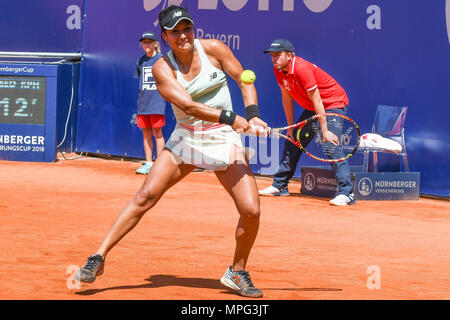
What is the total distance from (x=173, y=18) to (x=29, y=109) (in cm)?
833

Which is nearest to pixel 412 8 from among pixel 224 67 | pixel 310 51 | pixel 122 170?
pixel 310 51

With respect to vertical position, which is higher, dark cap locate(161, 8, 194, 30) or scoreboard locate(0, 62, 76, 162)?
dark cap locate(161, 8, 194, 30)

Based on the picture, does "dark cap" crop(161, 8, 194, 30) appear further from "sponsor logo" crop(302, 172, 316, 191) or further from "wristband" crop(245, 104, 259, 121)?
"sponsor logo" crop(302, 172, 316, 191)

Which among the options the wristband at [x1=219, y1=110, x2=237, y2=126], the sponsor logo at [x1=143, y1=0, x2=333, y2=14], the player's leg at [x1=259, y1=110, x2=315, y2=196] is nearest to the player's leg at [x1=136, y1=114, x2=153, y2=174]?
the sponsor logo at [x1=143, y1=0, x2=333, y2=14]

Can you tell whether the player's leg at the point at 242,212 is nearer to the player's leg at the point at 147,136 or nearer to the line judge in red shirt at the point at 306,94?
the line judge in red shirt at the point at 306,94

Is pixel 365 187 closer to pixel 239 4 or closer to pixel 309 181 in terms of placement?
pixel 309 181

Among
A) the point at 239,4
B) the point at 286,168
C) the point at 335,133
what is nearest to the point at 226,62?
the point at 335,133

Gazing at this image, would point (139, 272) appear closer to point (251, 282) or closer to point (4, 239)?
point (251, 282)

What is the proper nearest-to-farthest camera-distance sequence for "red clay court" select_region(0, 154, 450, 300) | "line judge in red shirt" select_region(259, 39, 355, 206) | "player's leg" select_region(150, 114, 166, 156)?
"red clay court" select_region(0, 154, 450, 300)
"line judge in red shirt" select_region(259, 39, 355, 206)
"player's leg" select_region(150, 114, 166, 156)

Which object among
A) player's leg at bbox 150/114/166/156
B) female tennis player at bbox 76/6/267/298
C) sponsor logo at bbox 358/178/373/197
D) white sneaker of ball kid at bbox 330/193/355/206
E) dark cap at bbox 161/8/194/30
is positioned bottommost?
white sneaker of ball kid at bbox 330/193/355/206

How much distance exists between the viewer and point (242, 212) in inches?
190

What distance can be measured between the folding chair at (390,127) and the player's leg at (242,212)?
524 cm

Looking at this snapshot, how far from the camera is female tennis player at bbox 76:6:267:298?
4.80 m

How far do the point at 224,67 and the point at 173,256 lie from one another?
1.82 meters
